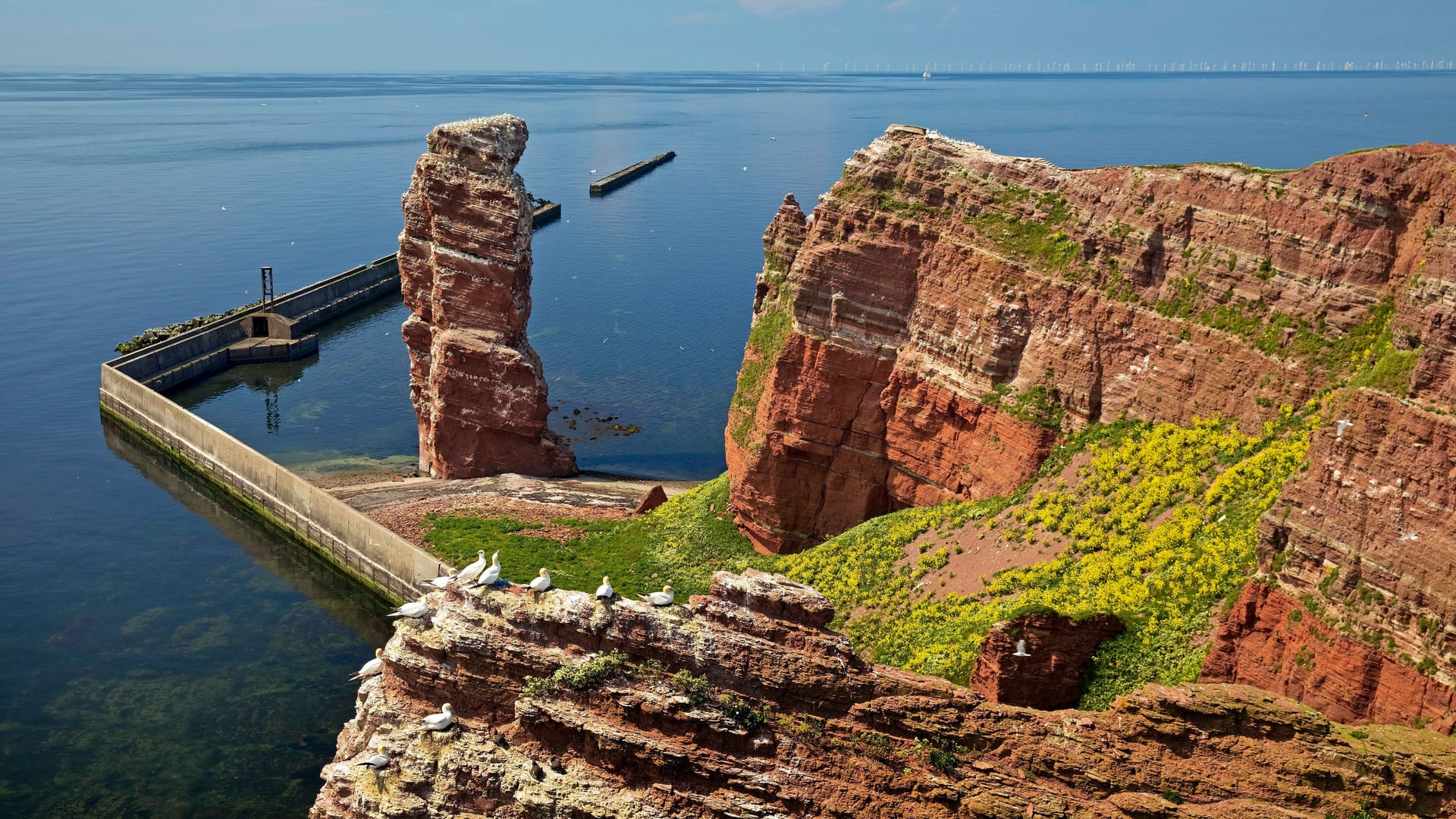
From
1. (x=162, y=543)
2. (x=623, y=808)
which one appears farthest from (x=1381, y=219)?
(x=162, y=543)

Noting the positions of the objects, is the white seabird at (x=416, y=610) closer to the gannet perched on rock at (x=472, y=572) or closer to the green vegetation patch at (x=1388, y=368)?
the gannet perched on rock at (x=472, y=572)

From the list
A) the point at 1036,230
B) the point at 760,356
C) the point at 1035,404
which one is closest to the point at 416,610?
A: the point at 1035,404

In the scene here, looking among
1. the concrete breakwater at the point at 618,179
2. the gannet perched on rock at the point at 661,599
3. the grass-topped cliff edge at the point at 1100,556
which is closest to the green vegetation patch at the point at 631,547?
the grass-topped cliff edge at the point at 1100,556

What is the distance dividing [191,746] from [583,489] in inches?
914

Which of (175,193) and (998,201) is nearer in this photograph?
(998,201)

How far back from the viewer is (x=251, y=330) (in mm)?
96562

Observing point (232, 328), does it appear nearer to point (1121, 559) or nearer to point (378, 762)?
point (378, 762)

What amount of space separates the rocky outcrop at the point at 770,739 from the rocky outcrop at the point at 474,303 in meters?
35.2

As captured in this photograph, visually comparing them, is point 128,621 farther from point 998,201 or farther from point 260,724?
point 998,201

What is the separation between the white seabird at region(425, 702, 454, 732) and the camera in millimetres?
25531

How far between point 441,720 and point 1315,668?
17.7m

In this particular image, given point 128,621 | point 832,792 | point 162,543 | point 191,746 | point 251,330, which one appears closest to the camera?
point 832,792

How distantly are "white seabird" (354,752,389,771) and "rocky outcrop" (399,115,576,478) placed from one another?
119 feet

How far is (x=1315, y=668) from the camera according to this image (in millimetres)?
24094
